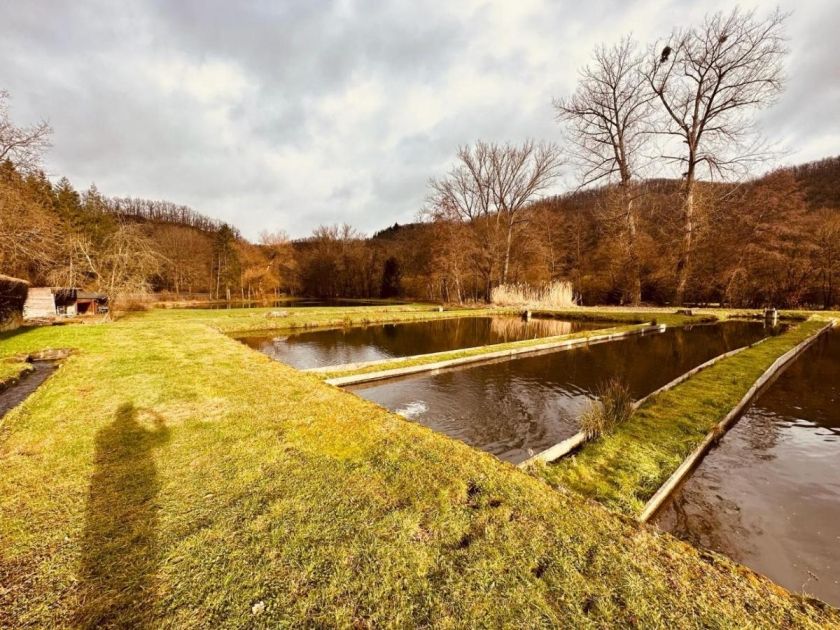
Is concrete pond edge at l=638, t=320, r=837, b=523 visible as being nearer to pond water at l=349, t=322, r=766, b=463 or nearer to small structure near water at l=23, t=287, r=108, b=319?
pond water at l=349, t=322, r=766, b=463

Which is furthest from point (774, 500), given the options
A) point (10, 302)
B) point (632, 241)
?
point (632, 241)

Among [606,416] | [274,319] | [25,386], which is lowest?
[606,416]

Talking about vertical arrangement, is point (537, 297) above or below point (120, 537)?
above

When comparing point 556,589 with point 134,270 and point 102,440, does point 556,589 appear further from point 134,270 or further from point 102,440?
point 134,270

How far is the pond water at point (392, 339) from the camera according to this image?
385 inches

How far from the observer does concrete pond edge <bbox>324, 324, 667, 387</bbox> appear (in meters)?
6.88

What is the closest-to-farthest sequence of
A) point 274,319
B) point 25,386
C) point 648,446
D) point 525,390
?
point 648,446 < point 25,386 < point 525,390 < point 274,319

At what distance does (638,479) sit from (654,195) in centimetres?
2382

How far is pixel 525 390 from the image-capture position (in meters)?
6.58

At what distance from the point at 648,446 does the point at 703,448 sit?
2.63ft

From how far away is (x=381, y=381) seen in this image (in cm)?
714

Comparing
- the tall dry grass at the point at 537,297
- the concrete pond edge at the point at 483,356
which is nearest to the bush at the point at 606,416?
the concrete pond edge at the point at 483,356

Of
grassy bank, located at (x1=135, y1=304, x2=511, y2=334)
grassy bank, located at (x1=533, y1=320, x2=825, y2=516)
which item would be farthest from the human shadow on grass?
grassy bank, located at (x1=135, y1=304, x2=511, y2=334)

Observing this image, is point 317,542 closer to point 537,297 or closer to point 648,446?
point 648,446
